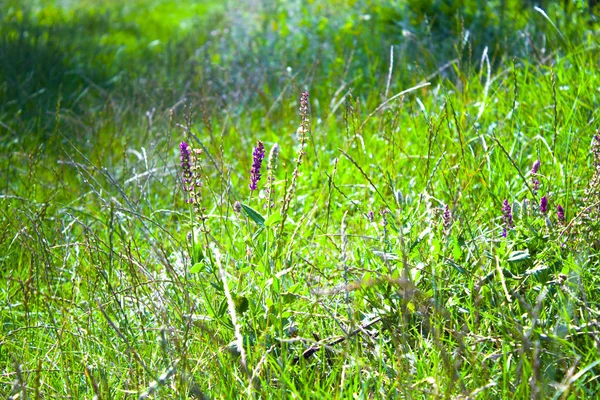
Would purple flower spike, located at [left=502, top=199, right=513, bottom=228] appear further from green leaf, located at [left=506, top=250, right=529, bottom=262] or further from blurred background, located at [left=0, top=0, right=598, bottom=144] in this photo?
blurred background, located at [left=0, top=0, right=598, bottom=144]

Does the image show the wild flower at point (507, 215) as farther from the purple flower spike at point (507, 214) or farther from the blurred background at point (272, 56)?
the blurred background at point (272, 56)

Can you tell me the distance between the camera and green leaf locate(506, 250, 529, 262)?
1.84 meters

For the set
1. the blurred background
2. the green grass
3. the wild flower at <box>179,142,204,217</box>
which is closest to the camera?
the green grass

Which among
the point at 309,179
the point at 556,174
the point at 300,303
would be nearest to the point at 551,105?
the point at 556,174

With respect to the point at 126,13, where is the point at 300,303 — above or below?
above

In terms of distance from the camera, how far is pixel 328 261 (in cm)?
235

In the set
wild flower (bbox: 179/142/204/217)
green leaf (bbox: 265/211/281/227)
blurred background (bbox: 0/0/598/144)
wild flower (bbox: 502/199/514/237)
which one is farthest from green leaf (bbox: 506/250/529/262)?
blurred background (bbox: 0/0/598/144)

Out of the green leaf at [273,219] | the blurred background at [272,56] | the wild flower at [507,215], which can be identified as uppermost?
the green leaf at [273,219]

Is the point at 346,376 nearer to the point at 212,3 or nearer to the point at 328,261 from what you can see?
the point at 328,261

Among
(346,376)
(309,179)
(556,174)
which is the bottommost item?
(309,179)

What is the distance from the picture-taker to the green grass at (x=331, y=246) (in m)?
1.71

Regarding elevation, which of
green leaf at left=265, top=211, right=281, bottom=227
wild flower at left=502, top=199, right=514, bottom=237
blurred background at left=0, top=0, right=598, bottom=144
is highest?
green leaf at left=265, top=211, right=281, bottom=227

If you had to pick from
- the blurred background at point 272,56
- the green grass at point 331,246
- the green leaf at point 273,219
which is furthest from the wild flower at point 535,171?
the blurred background at point 272,56

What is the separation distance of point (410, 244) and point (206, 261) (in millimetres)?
630
